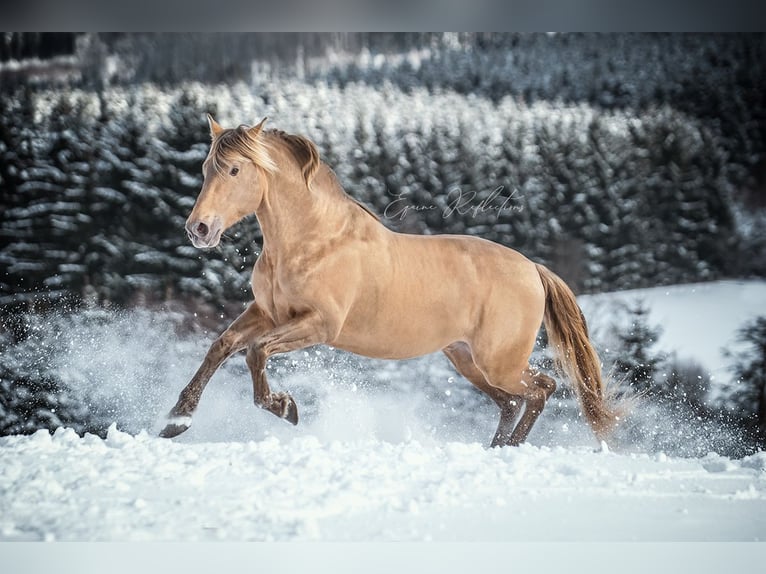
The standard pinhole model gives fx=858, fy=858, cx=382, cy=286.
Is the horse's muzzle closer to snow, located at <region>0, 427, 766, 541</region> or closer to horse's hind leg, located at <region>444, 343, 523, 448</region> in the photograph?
snow, located at <region>0, 427, 766, 541</region>

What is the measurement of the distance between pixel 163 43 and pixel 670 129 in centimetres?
286

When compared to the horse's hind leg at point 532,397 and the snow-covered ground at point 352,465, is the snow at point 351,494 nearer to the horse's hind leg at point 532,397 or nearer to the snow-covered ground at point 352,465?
the snow-covered ground at point 352,465

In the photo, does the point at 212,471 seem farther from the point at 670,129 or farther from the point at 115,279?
the point at 670,129

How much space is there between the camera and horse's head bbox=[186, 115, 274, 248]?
396 centimetres

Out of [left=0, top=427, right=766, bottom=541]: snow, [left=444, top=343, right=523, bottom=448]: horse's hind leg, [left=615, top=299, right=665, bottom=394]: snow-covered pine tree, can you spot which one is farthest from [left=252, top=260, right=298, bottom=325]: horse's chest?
[left=615, top=299, right=665, bottom=394]: snow-covered pine tree

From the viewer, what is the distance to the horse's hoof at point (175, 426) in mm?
4039

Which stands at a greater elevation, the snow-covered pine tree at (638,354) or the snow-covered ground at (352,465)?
the snow-covered pine tree at (638,354)

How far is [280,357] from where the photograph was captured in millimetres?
4602

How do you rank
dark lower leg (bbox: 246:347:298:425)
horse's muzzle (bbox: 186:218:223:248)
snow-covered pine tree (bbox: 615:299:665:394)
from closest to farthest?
dark lower leg (bbox: 246:347:298:425)
horse's muzzle (bbox: 186:218:223:248)
snow-covered pine tree (bbox: 615:299:665:394)

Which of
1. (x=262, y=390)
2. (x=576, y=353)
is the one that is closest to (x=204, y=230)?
(x=262, y=390)

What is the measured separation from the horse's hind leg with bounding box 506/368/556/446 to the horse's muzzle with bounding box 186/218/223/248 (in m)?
1.70

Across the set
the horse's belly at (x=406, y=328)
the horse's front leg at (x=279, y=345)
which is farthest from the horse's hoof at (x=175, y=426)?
the horse's belly at (x=406, y=328)

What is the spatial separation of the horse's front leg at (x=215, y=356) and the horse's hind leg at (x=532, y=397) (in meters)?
1.35

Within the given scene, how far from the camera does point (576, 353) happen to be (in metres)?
4.50
